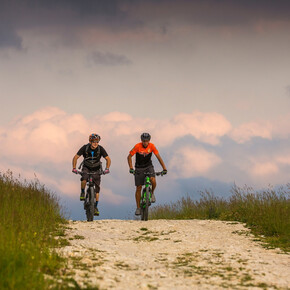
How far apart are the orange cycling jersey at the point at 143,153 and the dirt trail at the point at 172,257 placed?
2.12 m

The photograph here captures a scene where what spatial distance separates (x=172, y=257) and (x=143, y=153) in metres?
5.87

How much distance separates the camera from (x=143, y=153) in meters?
14.2

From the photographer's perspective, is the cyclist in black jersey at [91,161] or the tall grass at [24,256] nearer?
the tall grass at [24,256]

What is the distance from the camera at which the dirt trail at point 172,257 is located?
6.56 metres

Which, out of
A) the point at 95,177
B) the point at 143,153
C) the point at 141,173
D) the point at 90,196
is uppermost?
the point at 143,153

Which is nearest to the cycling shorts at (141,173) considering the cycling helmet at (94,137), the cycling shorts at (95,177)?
the cycling shorts at (95,177)

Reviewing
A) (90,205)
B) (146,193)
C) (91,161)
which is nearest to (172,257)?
(146,193)

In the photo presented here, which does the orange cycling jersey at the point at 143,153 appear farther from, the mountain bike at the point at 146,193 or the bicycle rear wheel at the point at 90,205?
the bicycle rear wheel at the point at 90,205

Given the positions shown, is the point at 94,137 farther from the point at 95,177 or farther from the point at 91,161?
the point at 95,177

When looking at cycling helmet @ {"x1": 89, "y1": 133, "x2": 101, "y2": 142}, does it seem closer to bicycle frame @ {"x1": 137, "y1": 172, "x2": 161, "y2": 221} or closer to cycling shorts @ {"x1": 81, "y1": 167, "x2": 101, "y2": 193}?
cycling shorts @ {"x1": 81, "y1": 167, "x2": 101, "y2": 193}

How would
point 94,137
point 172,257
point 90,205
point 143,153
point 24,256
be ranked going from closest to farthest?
1. point 24,256
2. point 172,257
3. point 94,137
4. point 90,205
5. point 143,153

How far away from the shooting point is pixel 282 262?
27.9 feet

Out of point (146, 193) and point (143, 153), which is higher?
point (143, 153)

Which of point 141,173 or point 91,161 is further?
point 141,173
